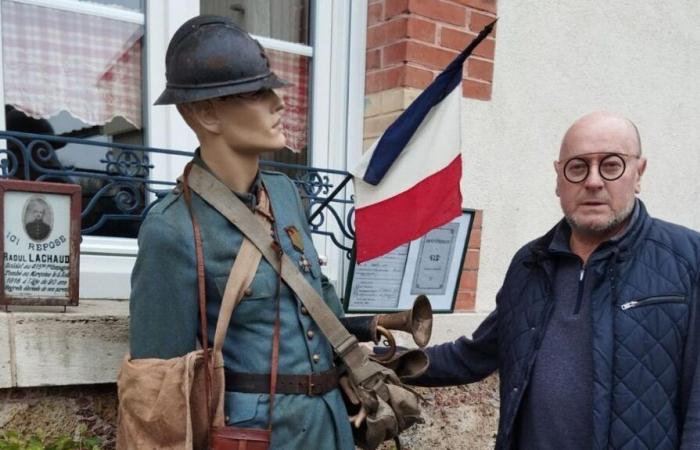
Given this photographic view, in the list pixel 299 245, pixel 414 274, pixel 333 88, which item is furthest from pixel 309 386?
pixel 333 88

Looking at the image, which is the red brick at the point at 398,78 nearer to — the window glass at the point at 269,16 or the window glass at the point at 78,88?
the window glass at the point at 269,16

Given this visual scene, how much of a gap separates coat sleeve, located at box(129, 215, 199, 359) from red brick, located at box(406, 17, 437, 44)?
174cm

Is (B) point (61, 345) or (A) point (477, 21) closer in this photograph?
(B) point (61, 345)

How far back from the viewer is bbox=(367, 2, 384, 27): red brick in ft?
9.45

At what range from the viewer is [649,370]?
5.52ft

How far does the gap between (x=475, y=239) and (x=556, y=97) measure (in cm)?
95

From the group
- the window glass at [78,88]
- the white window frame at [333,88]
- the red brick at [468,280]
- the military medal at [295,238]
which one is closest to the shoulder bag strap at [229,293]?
the military medal at [295,238]

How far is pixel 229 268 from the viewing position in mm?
1508

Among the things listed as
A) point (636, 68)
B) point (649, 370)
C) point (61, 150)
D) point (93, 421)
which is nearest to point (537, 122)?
point (636, 68)

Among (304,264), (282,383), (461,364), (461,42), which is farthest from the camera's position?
(461,42)

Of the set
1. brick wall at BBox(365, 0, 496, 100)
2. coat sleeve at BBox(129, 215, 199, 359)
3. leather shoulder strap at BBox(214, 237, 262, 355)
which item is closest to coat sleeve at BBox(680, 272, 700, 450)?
leather shoulder strap at BBox(214, 237, 262, 355)

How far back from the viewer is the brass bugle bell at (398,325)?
178 cm

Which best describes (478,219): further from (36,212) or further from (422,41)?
(36,212)

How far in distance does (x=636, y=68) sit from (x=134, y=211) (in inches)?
119
